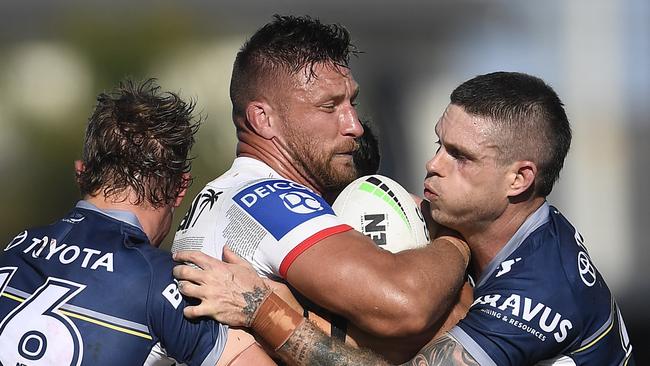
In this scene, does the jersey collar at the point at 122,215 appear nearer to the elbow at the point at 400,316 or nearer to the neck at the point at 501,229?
the elbow at the point at 400,316

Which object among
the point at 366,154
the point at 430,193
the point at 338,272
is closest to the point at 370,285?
the point at 338,272

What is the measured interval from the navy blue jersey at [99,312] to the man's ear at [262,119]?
85 cm

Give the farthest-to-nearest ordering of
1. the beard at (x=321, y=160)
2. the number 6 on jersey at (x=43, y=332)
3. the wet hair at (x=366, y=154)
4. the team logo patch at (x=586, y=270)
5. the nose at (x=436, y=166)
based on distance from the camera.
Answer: the wet hair at (x=366, y=154) < the beard at (x=321, y=160) < the nose at (x=436, y=166) < the team logo patch at (x=586, y=270) < the number 6 on jersey at (x=43, y=332)

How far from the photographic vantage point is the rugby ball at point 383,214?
377cm

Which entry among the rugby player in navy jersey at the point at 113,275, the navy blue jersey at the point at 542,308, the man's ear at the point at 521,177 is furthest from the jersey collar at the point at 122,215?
the man's ear at the point at 521,177

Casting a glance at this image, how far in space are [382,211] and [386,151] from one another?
5.31 metres

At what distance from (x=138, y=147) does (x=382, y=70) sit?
6.13 metres

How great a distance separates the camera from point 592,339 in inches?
146

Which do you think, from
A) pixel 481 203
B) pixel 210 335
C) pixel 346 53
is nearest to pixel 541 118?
pixel 481 203

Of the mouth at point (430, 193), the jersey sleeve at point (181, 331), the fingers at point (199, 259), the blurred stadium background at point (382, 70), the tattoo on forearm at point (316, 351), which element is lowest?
the blurred stadium background at point (382, 70)

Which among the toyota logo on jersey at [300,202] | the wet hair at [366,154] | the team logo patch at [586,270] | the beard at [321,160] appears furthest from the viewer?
the wet hair at [366,154]

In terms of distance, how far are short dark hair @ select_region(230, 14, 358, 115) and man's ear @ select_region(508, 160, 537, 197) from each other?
94 centimetres

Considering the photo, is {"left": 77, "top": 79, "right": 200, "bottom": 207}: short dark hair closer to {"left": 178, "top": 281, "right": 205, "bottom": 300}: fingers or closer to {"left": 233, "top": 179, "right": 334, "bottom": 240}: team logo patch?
{"left": 233, "top": 179, "right": 334, "bottom": 240}: team logo patch

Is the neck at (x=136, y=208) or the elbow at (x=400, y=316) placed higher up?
the neck at (x=136, y=208)
